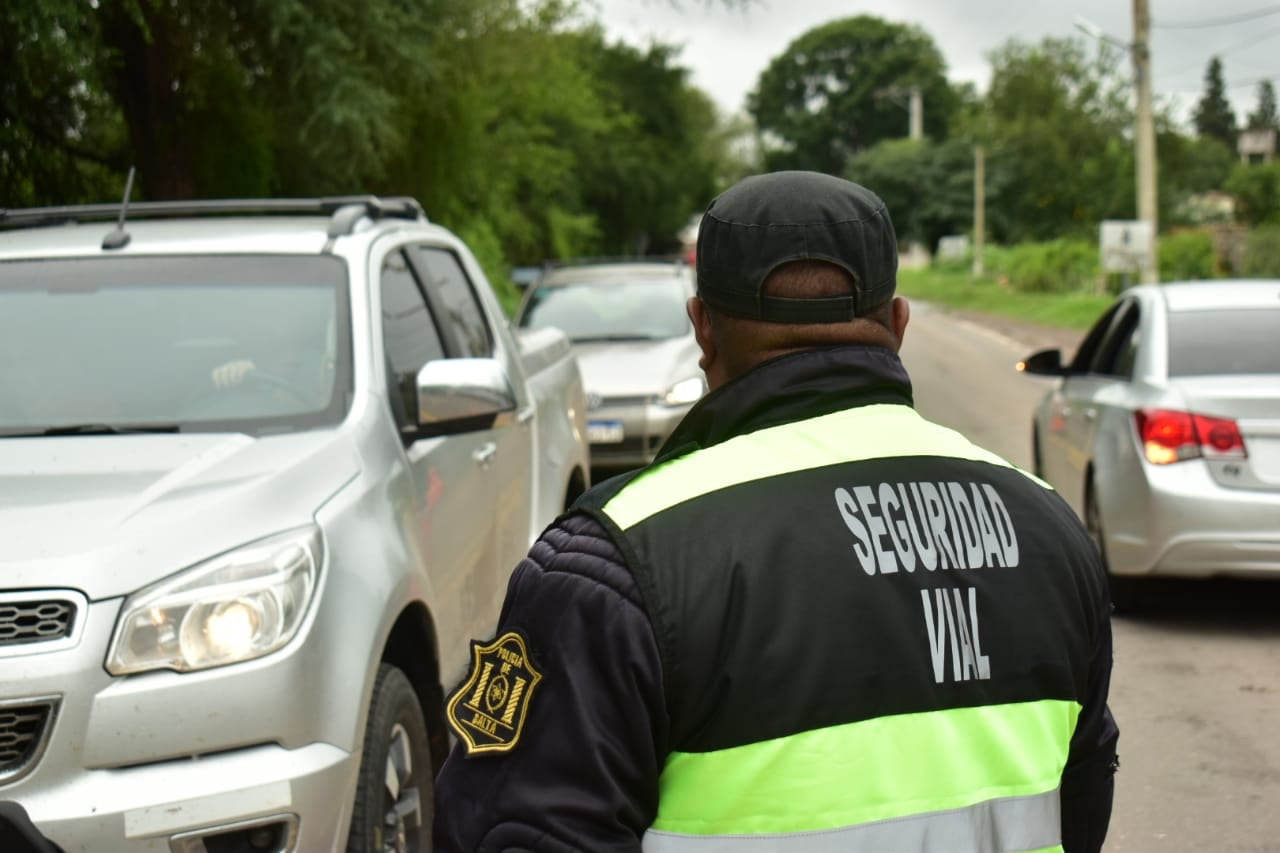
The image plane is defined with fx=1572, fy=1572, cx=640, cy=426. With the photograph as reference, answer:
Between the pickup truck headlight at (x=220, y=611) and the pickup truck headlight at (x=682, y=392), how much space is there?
7607 mm

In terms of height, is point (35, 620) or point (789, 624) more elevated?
point (789, 624)

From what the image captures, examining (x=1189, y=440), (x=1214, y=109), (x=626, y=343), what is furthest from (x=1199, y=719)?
(x=1214, y=109)

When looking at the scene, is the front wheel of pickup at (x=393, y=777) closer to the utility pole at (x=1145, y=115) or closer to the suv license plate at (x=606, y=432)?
the suv license plate at (x=606, y=432)

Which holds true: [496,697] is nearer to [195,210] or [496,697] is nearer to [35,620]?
[35,620]

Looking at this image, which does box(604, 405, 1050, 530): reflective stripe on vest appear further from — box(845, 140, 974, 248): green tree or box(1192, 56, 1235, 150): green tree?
box(1192, 56, 1235, 150): green tree

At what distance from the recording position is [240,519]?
130 inches

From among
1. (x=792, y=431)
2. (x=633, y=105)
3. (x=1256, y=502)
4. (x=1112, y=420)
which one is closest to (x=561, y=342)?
(x=1112, y=420)

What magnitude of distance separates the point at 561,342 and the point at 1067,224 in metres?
64.3

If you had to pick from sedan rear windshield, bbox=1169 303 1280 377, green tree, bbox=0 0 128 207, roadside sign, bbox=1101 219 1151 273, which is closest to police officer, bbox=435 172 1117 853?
sedan rear windshield, bbox=1169 303 1280 377

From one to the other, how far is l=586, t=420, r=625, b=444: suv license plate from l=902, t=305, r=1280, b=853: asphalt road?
3894mm

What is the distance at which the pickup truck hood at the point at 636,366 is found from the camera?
10.9 m

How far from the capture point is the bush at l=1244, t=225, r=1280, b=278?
3662 cm

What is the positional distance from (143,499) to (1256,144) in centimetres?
13553

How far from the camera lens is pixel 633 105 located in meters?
52.4
